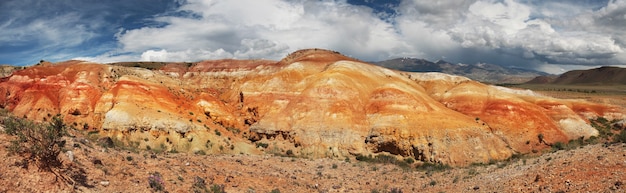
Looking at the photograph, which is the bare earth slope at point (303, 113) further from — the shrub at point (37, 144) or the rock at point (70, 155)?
the shrub at point (37, 144)

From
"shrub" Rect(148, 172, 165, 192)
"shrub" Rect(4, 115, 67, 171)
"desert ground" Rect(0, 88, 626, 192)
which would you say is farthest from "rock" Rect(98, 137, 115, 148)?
"shrub" Rect(4, 115, 67, 171)

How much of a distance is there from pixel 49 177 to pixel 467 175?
2241cm

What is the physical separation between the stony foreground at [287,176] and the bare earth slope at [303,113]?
1036 centimetres

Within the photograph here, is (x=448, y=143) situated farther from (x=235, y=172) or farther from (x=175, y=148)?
(x=175, y=148)

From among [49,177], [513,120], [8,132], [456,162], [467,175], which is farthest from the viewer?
[513,120]

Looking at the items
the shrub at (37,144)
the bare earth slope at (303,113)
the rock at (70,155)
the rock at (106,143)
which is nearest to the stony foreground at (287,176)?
the rock at (70,155)

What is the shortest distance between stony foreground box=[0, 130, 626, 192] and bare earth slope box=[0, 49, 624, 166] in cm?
1036

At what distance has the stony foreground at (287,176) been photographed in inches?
512

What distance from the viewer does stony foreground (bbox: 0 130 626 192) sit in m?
13.0

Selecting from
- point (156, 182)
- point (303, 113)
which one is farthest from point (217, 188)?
point (303, 113)

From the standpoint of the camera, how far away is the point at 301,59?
57.3 m

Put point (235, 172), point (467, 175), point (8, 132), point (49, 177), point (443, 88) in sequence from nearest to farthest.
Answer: point (49, 177) → point (8, 132) → point (235, 172) → point (467, 175) → point (443, 88)

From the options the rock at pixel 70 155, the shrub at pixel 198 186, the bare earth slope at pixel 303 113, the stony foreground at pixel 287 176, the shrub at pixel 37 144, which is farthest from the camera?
the bare earth slope at pixel 303 113

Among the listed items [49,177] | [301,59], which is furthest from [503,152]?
[49,177]
